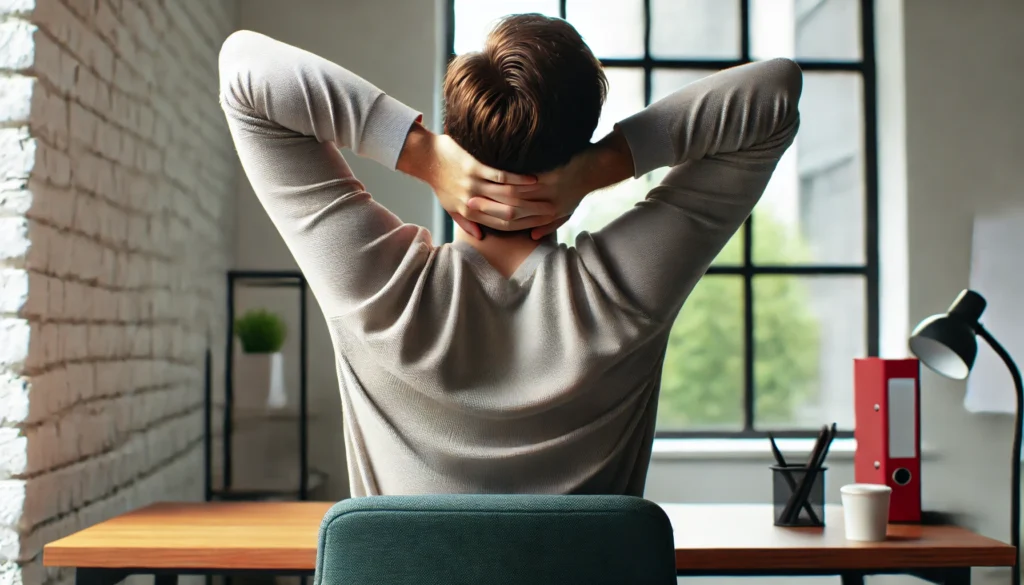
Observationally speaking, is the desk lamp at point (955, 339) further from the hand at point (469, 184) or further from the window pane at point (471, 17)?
the window pane at point (471, 17)

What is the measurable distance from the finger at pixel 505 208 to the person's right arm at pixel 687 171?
34 millimetres

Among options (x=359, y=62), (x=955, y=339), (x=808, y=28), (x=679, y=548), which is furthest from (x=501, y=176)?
(x=808, y=28)

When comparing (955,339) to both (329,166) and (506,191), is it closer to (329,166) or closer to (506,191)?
(506,191)

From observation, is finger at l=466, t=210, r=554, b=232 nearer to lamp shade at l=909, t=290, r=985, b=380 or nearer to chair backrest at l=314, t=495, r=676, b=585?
chair backrest at l=314, t=495, r=676, b=585

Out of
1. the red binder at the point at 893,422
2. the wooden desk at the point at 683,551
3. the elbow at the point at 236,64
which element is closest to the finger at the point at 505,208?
the elbow at the point at 236,64

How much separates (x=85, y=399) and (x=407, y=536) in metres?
1.47

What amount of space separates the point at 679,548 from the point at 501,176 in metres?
1.00

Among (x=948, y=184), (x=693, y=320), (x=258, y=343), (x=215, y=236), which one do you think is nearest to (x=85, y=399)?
(x=258, y=343)

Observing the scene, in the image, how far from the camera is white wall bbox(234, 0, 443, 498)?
328cm

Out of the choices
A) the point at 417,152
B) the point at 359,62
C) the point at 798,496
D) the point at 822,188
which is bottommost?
the point at 798,496

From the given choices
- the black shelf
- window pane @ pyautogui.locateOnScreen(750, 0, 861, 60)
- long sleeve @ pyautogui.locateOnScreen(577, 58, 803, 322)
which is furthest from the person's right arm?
window pane @ pyautogui.locateOnScreen(750, 0, 861, 60)

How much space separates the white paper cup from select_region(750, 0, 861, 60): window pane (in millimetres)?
2390

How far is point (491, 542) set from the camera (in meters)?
0.77

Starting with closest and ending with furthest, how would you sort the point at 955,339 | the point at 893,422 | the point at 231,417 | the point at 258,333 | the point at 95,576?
the point at 95,576 → the point at 893,422 → the point at 955,339 → the point at 258,333 → the point at 231,417
